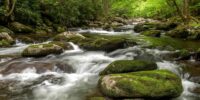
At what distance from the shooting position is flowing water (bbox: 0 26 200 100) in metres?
7.58

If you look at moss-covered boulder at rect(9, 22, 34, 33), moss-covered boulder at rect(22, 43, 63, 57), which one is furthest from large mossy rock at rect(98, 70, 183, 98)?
moss-covered boulder at rect(9, 22, 34, 33)

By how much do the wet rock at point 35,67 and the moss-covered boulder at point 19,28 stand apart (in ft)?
26.3

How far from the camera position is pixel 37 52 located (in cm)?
1128

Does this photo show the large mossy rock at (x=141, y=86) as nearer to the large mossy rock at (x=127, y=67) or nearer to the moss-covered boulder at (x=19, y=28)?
the large mossy rock at (x=127, y=67)

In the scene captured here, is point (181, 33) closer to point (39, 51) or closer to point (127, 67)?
point (39, 51)

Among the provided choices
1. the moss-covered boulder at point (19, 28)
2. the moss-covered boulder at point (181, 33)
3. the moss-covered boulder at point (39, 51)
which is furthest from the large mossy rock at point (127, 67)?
the moss-covered boulder at point (19, 28)

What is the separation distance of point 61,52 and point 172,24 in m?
12.6

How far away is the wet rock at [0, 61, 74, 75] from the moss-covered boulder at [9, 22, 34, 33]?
8.02m

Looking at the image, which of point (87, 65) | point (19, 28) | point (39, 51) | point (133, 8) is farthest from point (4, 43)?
point (133, 8)

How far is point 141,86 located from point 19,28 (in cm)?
1266

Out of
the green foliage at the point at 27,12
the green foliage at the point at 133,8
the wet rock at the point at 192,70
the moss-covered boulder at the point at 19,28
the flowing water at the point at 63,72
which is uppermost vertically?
the green foliage at the point at 27,12

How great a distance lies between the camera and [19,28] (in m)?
17.8

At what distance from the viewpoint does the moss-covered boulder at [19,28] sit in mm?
17766

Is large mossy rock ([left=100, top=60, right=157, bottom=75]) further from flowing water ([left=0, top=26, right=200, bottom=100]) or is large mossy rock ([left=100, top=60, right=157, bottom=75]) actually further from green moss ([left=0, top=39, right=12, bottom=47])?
green moss ([left=0, top=39, right=12, bottom=47])
